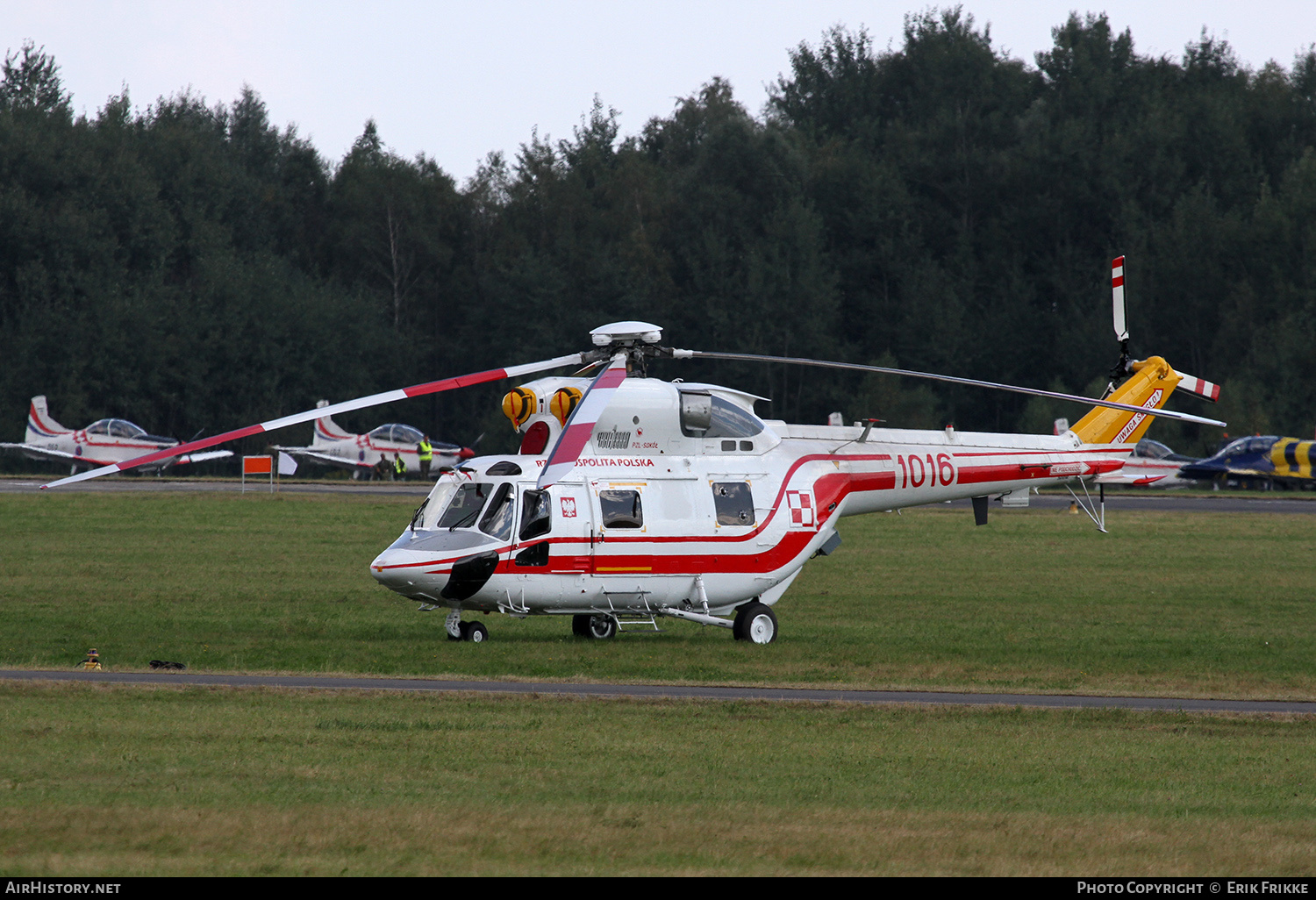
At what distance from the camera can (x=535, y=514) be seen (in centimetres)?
1877

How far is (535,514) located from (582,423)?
1.31 metres

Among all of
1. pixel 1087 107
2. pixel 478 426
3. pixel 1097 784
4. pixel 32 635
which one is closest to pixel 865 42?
pixel 1087 107

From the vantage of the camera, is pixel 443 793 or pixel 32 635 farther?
pixel 32 635

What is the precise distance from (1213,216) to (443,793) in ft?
220

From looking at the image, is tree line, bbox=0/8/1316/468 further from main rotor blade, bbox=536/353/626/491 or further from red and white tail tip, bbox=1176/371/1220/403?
main rotor blade, bbox=536/353/626/491

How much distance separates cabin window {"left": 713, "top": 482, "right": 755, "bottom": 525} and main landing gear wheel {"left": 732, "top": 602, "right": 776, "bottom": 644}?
118 centimetres

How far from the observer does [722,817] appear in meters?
9.40

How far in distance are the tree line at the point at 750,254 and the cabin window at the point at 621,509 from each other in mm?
49716

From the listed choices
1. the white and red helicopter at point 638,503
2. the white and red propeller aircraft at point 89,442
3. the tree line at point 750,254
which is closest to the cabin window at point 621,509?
Answer: the white and red helicopter at point 638,503

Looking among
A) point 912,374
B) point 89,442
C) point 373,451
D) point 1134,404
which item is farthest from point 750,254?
point 912,374

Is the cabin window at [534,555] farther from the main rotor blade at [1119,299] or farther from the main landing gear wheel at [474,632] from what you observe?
the main rotor blade at [1119,299]

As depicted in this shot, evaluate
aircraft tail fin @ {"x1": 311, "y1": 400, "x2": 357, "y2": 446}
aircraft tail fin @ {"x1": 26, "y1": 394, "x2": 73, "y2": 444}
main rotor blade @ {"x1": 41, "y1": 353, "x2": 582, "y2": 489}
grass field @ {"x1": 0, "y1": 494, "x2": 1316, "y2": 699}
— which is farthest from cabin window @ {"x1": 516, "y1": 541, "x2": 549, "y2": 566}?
aircraft tail fin @ {"x1": 26, "y1": 394, "x2": 73, "y2": 444}

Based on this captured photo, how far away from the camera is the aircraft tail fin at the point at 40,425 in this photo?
62.8m

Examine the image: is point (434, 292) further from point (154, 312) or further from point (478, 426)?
point (154, 312)
